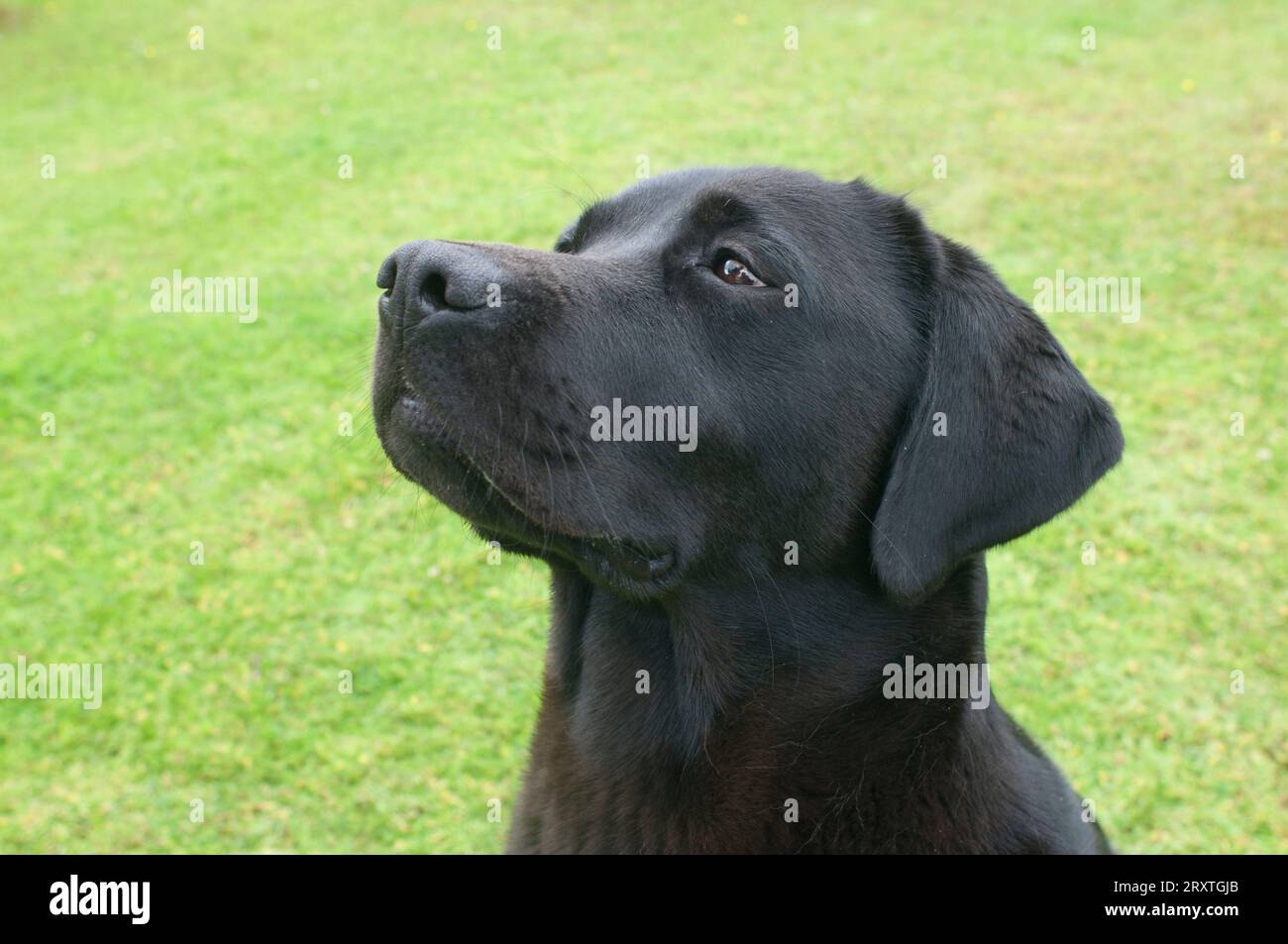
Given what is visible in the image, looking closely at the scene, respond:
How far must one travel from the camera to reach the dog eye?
262cm

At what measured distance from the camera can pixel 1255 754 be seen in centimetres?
453

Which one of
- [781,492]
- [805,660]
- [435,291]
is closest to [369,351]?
[435,291]

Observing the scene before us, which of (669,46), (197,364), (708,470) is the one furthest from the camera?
(669,46)

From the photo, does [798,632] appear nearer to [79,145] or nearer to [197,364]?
[197,364]

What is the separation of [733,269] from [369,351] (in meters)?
1.28

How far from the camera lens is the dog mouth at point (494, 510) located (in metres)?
2.33

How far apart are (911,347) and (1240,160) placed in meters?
8.59

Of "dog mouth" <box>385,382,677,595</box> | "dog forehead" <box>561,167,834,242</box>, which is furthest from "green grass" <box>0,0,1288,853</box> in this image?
"dog mouth" <box>385,382,677,595</box>

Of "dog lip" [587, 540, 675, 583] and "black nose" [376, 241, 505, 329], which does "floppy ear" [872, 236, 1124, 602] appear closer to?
"dog lip" [587, 540, 675, 583]

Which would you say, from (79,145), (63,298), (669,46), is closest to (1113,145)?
(669,46)

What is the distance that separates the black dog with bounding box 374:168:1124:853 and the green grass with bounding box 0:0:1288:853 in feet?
2.26

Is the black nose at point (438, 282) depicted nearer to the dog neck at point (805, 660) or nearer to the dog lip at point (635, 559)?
the dog lip at point (635, 559)

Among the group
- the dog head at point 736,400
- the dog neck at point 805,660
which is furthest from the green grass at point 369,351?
the dog neck at point 805,660

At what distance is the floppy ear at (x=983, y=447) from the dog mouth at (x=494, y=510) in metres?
A: 0.57
